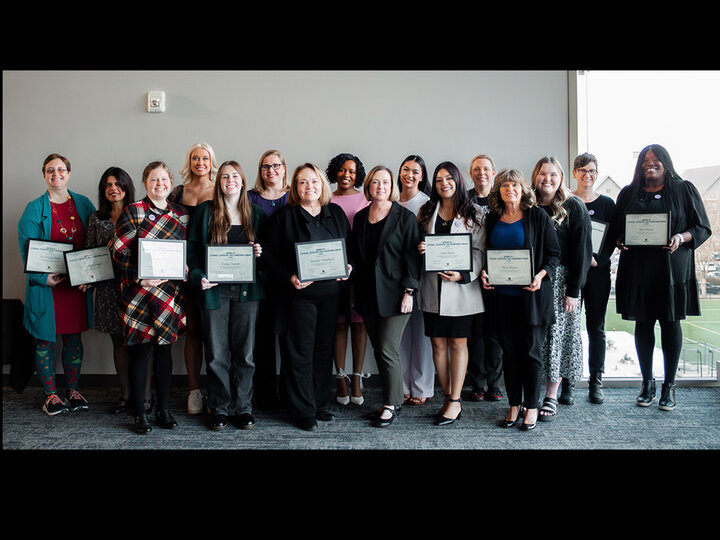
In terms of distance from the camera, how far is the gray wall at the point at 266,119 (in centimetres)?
392

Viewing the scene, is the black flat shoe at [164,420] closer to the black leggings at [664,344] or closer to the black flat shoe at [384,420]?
the black flat shoe at [384,420]

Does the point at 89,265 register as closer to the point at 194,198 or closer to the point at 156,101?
the point at 194,198

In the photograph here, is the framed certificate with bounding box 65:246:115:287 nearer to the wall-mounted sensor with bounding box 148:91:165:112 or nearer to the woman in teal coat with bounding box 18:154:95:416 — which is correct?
the woman in teal coat with bounding box 18:154:95:416

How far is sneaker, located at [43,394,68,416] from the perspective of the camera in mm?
3310

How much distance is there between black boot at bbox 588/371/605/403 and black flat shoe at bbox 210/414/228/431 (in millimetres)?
2482

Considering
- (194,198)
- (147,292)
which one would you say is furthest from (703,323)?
(147,292)

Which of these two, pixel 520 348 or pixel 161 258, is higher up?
pixel 161 258

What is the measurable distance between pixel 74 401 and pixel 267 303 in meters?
1.54

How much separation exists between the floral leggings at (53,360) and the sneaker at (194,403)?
0.89m

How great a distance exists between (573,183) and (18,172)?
14.5 ft

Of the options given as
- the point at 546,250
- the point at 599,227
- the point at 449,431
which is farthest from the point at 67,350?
the point at 599,227

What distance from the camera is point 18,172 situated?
4.01m

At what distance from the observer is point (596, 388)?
3484 millimetres

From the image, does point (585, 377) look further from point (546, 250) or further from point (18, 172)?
point (18, 172)
